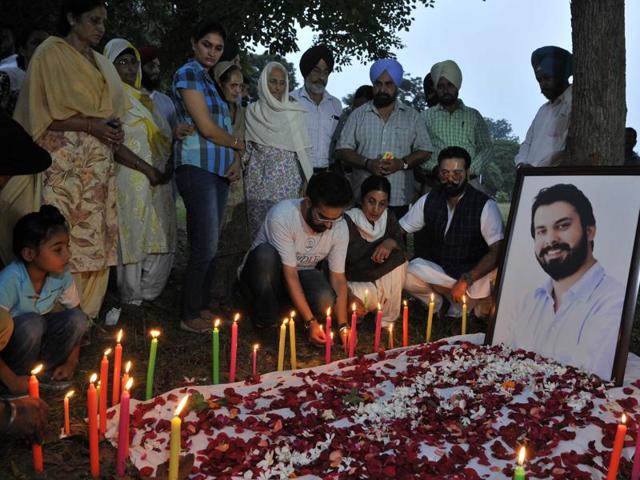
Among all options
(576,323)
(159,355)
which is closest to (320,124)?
(159,355)

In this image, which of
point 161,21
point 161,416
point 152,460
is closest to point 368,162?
point 161,416

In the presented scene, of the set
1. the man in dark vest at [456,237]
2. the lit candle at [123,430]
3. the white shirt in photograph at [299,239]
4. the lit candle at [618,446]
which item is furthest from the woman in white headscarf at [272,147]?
the lit candle at [618,446]

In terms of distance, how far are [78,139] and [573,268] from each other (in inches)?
142

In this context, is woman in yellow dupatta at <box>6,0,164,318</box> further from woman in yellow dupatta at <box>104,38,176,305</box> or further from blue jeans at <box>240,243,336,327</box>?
blue jeans at <box>240,243,336,327</box>

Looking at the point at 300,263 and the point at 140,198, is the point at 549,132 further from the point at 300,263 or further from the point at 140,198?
the point at 140,198

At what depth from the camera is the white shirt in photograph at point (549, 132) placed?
6.00 metres

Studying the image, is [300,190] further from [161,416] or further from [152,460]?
[152,460]

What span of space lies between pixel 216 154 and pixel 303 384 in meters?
2.13

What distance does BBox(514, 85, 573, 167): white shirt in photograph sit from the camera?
600cm

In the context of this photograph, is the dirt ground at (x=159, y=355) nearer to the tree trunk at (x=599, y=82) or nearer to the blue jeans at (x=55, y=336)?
the blue jeans at (x=55, y=336)

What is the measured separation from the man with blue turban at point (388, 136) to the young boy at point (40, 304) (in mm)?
3134

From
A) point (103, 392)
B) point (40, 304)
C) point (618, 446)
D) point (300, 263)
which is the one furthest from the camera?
point (300, 263)

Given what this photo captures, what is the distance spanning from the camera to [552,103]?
6145 mm

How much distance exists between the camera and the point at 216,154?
5.24 m
